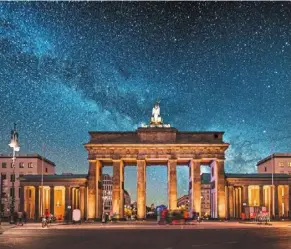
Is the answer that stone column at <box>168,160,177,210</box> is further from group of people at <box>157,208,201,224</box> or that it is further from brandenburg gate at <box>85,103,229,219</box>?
group of people at <box>157,208,201,224</box>

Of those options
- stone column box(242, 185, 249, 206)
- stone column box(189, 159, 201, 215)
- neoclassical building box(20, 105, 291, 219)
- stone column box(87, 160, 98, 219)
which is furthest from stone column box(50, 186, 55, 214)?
stone column box(242, 185, 249, 206)

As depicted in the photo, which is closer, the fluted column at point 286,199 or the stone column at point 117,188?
the stone column at point 117,188

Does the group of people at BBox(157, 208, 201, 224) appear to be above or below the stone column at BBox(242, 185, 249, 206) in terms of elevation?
below

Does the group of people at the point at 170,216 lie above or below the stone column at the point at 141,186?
below

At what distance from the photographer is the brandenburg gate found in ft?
336

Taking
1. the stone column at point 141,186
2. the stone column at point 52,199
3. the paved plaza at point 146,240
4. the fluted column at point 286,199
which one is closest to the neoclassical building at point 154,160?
the stone column at point 141,186

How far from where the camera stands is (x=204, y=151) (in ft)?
337

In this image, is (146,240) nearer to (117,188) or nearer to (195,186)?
(195,186)

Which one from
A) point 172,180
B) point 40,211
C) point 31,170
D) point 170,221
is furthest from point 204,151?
point 31,170

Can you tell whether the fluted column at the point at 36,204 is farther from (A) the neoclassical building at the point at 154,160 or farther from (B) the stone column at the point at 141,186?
(B) the stone column at the point at 141,186

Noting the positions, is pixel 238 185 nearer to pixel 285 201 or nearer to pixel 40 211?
pixel 285 201

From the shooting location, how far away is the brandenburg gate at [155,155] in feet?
336

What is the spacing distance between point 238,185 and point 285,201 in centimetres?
1140

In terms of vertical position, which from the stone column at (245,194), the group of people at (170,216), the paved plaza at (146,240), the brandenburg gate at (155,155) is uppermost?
the brandenburg gate at (155,155)
